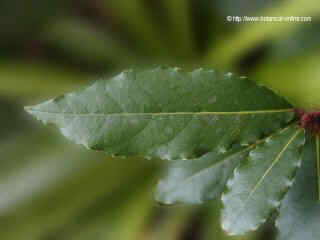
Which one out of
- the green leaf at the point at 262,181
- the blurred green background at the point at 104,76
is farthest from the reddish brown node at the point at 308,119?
the blurred green background at the point at 104,76

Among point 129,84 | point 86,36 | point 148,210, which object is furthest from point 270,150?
point 86,36

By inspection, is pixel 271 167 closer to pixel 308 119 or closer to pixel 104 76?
pixel 308 119

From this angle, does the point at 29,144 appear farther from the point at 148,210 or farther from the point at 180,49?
the point at 180,49

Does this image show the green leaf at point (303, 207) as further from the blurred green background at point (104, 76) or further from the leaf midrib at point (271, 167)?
the blurred green background at point (104, 76)

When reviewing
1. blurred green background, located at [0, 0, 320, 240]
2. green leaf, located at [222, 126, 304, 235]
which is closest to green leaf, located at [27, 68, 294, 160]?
green leaf, located at [222, 126, 304, 235]

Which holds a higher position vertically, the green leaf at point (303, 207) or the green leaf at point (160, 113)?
the green leaf at point (160, 113)

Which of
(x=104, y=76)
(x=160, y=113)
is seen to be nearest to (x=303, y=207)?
(x=160, y=113)

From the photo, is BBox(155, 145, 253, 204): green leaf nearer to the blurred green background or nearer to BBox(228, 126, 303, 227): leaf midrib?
BBox(228, 126, 303, 227): leaf midrib
